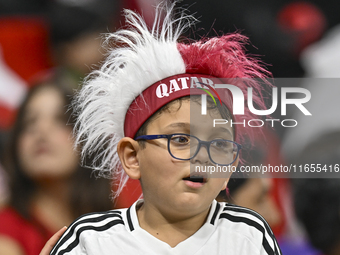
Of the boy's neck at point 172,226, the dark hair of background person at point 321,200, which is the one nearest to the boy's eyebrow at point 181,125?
the boy's neck at point 172,226

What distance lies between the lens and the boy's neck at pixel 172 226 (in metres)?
0.92

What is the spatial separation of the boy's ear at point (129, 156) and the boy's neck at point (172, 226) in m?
0.11

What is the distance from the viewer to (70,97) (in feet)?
4.78

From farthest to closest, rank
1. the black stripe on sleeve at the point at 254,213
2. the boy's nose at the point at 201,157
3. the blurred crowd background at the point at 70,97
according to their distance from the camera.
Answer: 1. the blurred crowd background at the point at 70,97
2. the black stripe on sleeve at the point at 254,213
3. the boy's nose at the point at 201,157

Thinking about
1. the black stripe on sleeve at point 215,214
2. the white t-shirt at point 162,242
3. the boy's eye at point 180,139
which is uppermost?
the boy's eye at point 180,139

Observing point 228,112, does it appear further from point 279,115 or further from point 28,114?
point 28,114

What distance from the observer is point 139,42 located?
3.27 ft

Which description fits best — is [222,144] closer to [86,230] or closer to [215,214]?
[215,214]

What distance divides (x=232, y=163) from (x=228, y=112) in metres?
0.13

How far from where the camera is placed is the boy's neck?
917mm

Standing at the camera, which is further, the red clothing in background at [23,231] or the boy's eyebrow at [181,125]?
the red clothing in background at [23,231]

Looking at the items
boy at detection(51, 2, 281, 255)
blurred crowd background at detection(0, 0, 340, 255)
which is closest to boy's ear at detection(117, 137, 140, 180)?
boy at detection(51, 2, 281, 255)

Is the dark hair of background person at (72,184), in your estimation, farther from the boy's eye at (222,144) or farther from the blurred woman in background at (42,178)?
the boy's eye at (222,144)

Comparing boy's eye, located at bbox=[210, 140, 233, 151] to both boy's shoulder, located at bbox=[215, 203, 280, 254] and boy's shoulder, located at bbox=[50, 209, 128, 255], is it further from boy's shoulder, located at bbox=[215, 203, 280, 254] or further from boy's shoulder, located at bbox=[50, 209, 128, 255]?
boy's shoulder, located at bbox=[50, 209, 128, 255]
